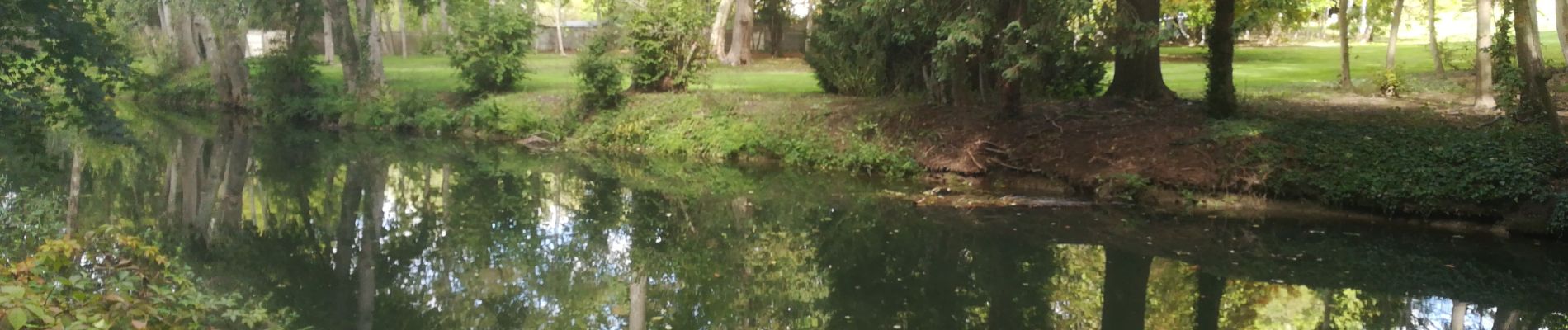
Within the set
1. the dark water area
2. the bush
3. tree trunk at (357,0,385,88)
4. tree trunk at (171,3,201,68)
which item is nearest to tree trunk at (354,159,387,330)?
the dark water area

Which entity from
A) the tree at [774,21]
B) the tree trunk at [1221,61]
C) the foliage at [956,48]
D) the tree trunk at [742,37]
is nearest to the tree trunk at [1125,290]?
the foliage at [956,48]

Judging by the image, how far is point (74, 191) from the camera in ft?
51.4

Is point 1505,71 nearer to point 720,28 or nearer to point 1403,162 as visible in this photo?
point 1403,162

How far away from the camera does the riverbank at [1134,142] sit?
14.6 meters

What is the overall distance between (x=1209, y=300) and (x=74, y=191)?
14.1 meters

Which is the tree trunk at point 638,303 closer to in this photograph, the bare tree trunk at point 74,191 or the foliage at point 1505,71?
the bare tree trunk at point 74,191

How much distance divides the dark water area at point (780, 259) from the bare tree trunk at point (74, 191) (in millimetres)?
190

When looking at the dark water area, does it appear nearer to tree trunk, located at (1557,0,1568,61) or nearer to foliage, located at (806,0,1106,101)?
foliage, located at (806,0,1106,101)

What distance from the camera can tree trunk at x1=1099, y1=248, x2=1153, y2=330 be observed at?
10.1 metres

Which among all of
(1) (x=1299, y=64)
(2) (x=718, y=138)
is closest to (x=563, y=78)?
(2) (x=718, y=138)

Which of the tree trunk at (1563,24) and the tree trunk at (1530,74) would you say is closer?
the tree trunk at (1530,74)

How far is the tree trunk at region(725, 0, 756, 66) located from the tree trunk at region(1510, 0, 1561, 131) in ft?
84.1

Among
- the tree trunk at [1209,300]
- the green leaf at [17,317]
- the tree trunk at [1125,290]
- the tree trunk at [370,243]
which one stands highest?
the green leaf at [17,317]

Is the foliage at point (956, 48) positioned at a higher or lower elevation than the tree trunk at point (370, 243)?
higher
